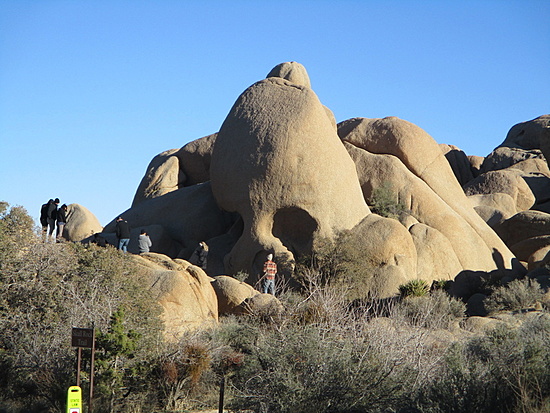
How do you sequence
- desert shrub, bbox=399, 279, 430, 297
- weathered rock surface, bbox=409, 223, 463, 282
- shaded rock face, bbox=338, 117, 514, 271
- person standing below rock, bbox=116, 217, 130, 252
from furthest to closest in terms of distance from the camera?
shaded rock face, bbox=338, 117, 514, 271
weathered rock surface, bbox=409, 223, 463, 282
person standing below rock, bbox=116, 217, 130, 252
desert shrub, bbox=399, 279, 430, 297

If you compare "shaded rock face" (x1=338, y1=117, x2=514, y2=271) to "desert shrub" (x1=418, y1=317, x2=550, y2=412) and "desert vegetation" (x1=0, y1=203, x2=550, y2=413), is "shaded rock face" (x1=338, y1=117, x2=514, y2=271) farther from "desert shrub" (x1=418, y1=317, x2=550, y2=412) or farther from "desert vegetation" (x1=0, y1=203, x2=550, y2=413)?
"desert shrub" (x1=418, y1=317, x2=550, y2=412)

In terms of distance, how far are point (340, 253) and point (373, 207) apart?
473cm

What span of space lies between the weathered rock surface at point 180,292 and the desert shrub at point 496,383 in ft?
18.2

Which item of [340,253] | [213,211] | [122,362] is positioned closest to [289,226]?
[340,253]

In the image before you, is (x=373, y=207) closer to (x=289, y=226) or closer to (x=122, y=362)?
(x=289, y=226)

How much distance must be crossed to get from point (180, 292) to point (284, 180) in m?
8.87

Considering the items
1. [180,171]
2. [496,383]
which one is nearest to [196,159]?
[180,171]

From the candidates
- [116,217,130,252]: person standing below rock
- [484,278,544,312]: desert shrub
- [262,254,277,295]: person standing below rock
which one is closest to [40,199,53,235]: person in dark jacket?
[116,217,130,252]: person standing below rock

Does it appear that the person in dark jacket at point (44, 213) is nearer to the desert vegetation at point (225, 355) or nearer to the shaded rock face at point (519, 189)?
the desert vegetation at point (225, 355)

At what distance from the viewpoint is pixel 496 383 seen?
9.42 metres

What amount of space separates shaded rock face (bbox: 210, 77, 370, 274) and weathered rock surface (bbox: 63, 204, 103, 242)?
25.6 feet

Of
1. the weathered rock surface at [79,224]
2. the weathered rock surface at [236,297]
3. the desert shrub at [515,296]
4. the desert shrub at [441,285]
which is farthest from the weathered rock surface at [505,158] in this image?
the weathered rock surface at [236,297]

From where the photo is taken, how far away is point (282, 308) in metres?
14.8

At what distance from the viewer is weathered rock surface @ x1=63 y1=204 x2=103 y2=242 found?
30.4m
